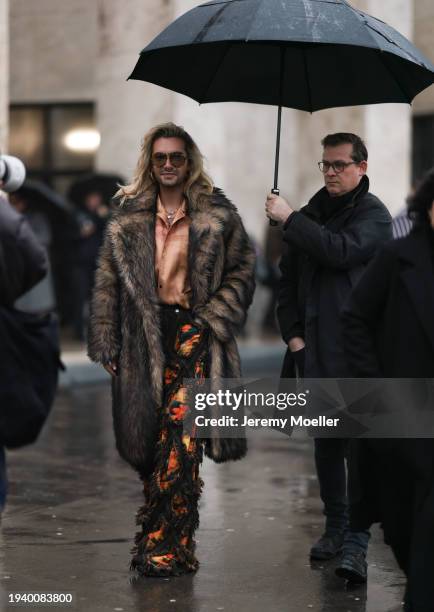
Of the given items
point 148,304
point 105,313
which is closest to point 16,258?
point 105,313

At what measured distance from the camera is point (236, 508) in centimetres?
847

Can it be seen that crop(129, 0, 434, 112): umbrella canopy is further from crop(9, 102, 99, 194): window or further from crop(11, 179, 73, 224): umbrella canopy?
crop(9, 102, 99, 194): window

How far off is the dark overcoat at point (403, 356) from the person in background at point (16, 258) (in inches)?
66.1

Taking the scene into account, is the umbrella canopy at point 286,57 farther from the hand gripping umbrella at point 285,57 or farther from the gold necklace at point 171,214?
the gold necklace at point 171,214

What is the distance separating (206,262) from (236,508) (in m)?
2.16

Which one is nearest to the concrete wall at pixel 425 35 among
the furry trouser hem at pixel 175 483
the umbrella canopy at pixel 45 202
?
the umbrella canopy at pixel 45 202

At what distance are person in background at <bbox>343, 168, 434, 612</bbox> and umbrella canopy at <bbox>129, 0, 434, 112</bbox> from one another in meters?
1.42

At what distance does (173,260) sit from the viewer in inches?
268

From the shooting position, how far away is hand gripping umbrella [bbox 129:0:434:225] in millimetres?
6527

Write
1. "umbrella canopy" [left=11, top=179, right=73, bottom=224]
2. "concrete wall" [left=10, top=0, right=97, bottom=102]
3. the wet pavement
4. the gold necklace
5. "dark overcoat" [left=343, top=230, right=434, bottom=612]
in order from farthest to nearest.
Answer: "concrete wall" [left=10, top=0, right=97, bottom=102] → "umbrella canopy" [left=11, top=179, right=73, bottom=224] → the gold necklace → the wet pavement → "dark overcoat" [left=343, top=230, right=434, bottom=612]

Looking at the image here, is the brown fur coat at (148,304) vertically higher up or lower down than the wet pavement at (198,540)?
higher up

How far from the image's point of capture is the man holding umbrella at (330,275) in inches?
266

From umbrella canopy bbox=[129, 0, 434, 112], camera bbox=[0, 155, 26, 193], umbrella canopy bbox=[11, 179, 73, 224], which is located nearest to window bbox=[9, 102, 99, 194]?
umbrella canopy bbox=[11, 179, 73, 224]

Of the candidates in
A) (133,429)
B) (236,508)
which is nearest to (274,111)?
(236,508)
